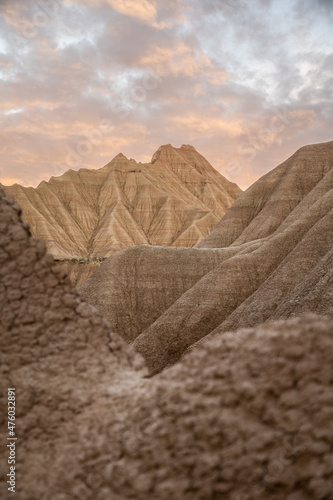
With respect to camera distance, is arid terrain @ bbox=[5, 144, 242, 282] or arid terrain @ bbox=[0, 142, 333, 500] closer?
arid terrain @ bbox=[0, 142, 333, 500]

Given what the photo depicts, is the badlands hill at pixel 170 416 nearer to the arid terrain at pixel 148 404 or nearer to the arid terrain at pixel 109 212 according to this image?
the arid terrain at pixel 148 404

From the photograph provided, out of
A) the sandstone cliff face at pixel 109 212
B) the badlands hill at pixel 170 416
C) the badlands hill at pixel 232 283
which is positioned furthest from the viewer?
the sandstone cliff face at pixel 109 212

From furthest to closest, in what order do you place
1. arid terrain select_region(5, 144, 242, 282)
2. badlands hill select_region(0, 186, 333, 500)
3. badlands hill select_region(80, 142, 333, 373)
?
1. arid terrain select_region(5, 144, 242, 282)
2. badlands hill select_region(80, 142, 333, 373)
3. badlands hill select_region(0, 186, 333, 500)

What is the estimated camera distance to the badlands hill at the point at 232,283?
21.3 meters

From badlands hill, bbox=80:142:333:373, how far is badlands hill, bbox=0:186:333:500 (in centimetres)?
1230

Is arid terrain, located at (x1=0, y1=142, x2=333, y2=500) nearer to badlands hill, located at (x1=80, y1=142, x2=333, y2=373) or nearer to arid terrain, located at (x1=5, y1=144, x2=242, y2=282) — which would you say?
badlands hill, located at (x1=80, y1=142, x2=333, y2=373)

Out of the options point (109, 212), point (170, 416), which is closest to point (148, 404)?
point (170, 416)

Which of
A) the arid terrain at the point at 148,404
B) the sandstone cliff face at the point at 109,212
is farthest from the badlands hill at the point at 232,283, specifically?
the sandstone cliff face at the point at 109,212

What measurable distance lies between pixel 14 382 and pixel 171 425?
190cm

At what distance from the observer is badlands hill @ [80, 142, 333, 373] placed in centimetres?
2131

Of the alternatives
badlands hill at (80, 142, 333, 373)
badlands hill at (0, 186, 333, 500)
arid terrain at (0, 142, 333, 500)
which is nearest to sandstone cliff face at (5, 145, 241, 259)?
badlands hill at (80, 142, 333, 373)

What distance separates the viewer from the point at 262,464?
337 cm

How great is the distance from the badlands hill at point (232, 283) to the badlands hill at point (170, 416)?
12.3 m

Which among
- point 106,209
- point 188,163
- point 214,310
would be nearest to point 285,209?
point 214,310
